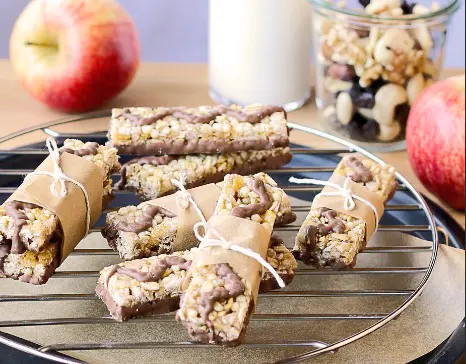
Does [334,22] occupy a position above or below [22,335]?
above

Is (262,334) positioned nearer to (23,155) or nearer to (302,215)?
(302,215)

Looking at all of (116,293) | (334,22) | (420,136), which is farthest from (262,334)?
(334,22)

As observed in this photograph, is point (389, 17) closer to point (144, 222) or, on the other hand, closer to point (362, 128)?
point (362, 128)

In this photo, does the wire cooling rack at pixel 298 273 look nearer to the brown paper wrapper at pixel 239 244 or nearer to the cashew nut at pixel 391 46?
the brown paper wrapper at pixel 239 244

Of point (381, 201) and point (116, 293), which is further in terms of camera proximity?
point (381, 201)

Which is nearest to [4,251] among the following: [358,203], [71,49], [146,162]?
[146,162]

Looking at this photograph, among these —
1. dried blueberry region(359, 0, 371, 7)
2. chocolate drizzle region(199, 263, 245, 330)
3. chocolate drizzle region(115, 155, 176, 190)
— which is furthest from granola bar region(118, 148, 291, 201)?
dried blueberry region(359, 0, 371, 7)

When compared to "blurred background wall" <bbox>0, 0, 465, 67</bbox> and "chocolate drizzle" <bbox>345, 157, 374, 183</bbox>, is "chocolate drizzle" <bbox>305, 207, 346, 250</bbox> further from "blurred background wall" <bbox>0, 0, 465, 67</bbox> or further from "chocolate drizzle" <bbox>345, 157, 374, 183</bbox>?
"blurred background wall" <bbox>0, 0, 465, 67</bbox>
